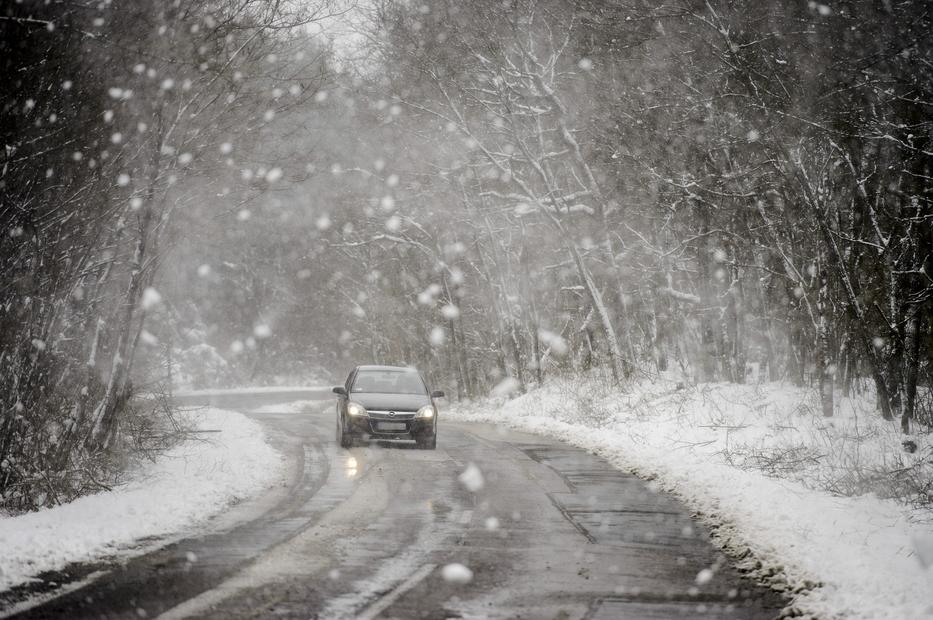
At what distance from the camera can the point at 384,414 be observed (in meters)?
16.1

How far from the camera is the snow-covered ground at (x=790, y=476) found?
20.6 feet

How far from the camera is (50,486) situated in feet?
30.9

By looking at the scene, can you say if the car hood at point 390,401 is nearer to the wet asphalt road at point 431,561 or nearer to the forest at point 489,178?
the forest at point 489,178

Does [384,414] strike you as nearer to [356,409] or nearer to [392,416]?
[392,416]

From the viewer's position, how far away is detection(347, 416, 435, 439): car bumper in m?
16.1

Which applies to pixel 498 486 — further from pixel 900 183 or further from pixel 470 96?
pixel 470 96

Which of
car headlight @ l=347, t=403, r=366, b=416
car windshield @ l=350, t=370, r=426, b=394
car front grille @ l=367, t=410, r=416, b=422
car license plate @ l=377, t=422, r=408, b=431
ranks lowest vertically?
car license plate @ l=377, t=422, r=408, b=431

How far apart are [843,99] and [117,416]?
12.5 metres

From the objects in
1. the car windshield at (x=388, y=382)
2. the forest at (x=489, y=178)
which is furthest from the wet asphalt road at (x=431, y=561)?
the car windshield at (x=388, y=382)

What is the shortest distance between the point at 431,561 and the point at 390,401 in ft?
31.9

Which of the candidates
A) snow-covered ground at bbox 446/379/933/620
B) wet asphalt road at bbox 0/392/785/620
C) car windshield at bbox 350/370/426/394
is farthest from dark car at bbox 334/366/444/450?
wet asphalt road at bbox 0/392/785/620

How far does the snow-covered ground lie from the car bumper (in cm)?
334

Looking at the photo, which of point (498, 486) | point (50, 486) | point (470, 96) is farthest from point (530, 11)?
point (50, 486)

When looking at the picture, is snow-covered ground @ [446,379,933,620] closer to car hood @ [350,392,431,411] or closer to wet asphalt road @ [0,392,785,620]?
wet asphalt road @ [0,392,785,620]
